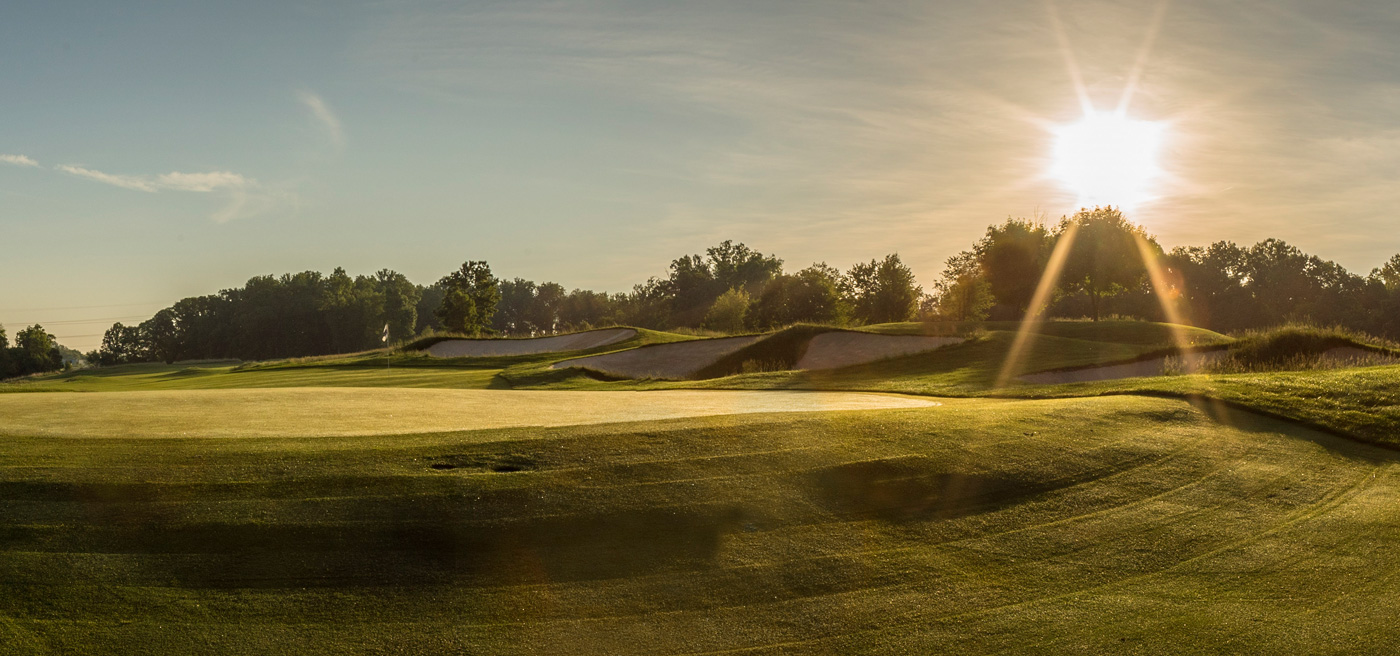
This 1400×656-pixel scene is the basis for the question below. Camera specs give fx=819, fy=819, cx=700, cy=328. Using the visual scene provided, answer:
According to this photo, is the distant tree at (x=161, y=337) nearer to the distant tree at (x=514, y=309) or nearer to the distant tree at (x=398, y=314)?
the distant tree at (x=398, y=314)

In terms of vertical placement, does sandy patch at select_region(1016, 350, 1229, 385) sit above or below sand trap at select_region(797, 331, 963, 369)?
below

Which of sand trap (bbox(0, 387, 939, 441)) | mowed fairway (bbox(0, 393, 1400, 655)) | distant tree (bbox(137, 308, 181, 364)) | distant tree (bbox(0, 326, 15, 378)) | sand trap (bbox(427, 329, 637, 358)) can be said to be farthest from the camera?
distant tree (bbox(137, 308, 181, 364))

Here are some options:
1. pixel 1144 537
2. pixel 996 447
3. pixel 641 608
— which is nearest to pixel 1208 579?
pixel 1144 537

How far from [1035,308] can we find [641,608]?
197 ft

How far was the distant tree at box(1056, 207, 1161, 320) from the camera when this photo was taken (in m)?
55.8

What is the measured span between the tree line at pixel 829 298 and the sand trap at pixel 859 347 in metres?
16.3

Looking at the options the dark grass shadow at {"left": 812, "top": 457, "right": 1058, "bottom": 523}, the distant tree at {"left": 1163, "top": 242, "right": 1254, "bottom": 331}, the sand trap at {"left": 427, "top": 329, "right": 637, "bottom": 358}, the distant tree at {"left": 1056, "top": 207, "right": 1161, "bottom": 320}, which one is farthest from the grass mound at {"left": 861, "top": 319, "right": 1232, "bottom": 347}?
the distant tree at {"left": 1163, "top": 242, "right": 1254, "bottom": 331}

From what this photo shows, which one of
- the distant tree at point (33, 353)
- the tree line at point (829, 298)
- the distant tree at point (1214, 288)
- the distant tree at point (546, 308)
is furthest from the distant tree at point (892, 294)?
the distant tree at point (33, 353)

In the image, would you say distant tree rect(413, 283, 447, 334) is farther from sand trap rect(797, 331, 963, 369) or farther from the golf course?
the golf course

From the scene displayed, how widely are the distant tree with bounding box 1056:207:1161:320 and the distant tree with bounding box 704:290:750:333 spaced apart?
29.7 metres

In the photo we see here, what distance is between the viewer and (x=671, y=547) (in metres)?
7.67

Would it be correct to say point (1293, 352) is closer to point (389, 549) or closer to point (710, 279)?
point (389, 549)

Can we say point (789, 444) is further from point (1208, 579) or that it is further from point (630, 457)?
point (1208, 579)

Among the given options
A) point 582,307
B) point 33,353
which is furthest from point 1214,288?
point 33,353
